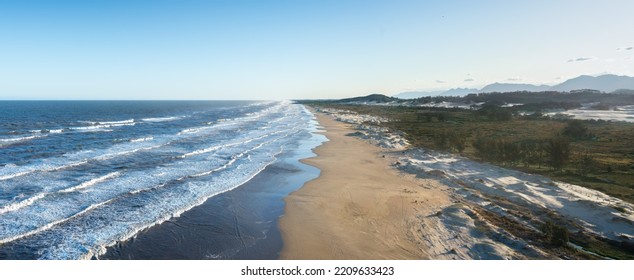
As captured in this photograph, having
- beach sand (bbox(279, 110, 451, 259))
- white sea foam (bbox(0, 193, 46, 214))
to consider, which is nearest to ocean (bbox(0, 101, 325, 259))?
white sea foam (bbox(0, 193, 46, 214))

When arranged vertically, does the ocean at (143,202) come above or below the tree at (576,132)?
below

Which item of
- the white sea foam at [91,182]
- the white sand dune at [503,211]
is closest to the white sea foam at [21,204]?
the white sea foam at [91,182]

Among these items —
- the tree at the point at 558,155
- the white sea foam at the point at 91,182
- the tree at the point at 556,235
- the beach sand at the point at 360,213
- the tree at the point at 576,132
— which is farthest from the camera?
the tree at the point at 576,132

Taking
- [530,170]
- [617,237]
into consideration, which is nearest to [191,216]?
[617,237]

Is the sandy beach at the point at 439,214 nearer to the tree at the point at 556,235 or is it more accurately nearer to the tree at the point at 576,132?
the tree at the point at 556,235

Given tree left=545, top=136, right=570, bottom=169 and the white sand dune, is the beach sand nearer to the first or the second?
Result: the white sand dune

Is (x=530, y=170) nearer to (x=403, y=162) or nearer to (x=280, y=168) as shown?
(x=403, y=162)

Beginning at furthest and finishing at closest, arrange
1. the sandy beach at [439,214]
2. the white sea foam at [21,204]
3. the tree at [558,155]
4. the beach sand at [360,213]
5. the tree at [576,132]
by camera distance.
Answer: the tree at [576,132]
the tree at [558,155]
the white sea foam at [21,204]
the beach sand at [360,213]
the sandy beach at [439,214]

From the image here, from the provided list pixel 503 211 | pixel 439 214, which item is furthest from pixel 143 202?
pixel 503 211

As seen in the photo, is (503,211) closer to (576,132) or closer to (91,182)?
(91,182)
